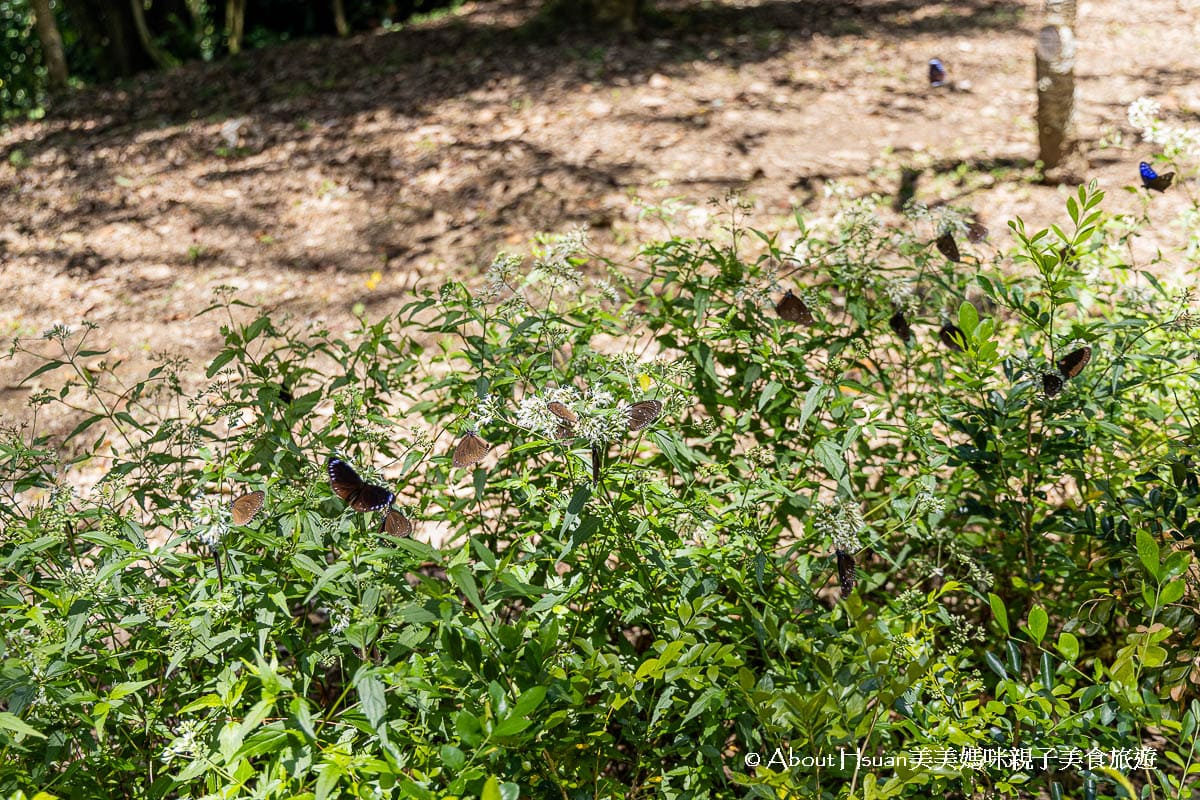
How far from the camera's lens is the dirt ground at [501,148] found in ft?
16.0

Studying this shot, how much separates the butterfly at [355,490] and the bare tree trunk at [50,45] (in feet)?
24.9

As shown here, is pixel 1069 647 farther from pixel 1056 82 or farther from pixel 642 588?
pixel 1056 82

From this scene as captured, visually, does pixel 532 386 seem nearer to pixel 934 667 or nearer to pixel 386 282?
pixel 934 667

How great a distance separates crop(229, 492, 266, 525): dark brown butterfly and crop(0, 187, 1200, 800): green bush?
0.19 ft

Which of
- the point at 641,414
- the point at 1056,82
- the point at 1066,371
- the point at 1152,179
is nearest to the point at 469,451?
the point at 641,414

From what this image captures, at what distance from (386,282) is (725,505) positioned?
3.24m

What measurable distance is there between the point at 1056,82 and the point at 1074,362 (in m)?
3.56

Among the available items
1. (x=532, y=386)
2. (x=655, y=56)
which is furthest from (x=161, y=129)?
(x=532, y=386)

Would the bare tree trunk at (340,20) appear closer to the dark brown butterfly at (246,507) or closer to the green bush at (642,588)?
the green bush at (642,588)

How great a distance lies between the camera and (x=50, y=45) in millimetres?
7414

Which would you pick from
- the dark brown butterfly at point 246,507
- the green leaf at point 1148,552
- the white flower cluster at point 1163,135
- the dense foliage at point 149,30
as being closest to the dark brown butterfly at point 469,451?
the dark brown butterfly at point 246,507

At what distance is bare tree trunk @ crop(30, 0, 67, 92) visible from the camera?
7160 mm

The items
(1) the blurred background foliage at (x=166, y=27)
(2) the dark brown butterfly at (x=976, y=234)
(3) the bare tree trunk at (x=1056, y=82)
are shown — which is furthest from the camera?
(1) the blurred background foliage at (x=166, y=27)

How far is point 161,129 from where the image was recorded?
22.2 ft
